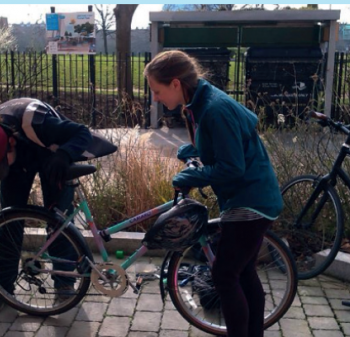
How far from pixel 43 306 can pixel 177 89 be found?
1.87 m

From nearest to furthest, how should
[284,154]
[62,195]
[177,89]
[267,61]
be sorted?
[177,89], [62,195], [284,154], [267,61]

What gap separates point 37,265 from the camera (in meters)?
3.86

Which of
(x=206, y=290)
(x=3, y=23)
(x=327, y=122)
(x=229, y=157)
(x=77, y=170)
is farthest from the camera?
(x=3, y=23)

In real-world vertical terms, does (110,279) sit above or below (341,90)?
below

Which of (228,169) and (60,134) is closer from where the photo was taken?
(228,169)

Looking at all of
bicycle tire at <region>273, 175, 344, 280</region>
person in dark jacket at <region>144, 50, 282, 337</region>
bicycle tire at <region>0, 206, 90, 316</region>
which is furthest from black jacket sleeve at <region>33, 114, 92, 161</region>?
bicycle tire at <region>273, 175, 344, 280</region>

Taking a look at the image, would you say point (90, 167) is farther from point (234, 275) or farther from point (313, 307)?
point (313, 307)

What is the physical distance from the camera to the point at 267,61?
10773mm

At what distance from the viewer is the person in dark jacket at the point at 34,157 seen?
3.54 meters

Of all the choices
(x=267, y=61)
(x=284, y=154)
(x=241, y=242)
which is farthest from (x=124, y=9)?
(x=241, y=242)

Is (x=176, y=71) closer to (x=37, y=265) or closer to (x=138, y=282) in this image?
(x=138, y=282)

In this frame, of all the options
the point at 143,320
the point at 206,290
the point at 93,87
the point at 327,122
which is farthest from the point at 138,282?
the point at 93,87

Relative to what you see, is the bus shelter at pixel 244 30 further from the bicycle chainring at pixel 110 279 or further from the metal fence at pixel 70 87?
the bicycle chainring at pixel 110 279

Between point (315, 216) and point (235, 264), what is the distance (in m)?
1.82
